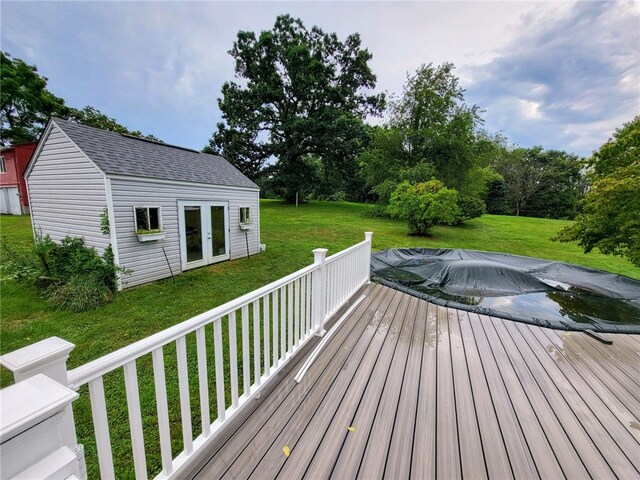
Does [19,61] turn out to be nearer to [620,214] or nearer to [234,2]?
[234,2]

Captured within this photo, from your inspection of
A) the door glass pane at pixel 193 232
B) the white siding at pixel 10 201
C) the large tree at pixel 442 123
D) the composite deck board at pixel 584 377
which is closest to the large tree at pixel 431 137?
the large tree at pixel 442 123

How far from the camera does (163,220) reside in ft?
19.7

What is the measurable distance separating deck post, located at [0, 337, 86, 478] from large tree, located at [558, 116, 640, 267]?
24.1ft

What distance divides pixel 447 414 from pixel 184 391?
180cm

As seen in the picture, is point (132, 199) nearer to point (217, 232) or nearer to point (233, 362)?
point (217, 232)

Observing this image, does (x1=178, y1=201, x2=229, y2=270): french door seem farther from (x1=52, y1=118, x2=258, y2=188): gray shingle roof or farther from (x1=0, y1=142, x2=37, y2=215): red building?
(x1=0, y1=142, x2=37, y2=215): red building

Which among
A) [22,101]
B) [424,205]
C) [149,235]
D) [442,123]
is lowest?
[149,235]

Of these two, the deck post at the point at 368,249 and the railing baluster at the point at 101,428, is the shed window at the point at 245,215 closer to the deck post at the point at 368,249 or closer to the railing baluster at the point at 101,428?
the deck post at the point at 368,249

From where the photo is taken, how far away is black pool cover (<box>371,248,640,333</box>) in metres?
3.60

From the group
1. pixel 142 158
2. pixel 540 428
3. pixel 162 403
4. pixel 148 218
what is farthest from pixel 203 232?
pixel 540 428

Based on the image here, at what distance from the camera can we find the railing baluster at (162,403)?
4.09 feet

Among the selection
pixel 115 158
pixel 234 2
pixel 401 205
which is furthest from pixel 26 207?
pixel 401 205

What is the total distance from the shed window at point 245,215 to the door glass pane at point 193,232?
→ 1.47 metres

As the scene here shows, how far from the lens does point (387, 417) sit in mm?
1874
